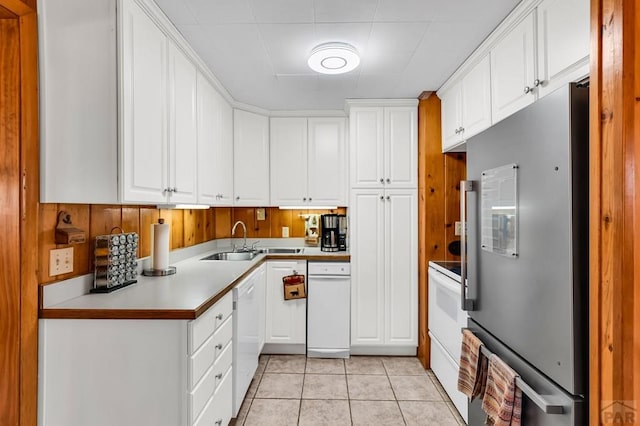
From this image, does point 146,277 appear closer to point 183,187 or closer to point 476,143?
point 183,187

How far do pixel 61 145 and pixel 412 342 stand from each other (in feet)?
9.58

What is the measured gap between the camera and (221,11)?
174cm

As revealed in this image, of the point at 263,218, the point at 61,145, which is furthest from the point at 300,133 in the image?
the point at 61,145

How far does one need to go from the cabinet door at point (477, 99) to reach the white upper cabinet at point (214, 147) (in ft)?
6.00

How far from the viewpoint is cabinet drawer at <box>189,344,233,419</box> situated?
1.41m

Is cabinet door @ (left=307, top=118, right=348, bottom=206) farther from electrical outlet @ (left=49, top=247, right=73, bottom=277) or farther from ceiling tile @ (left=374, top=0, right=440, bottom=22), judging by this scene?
electrical outlet @ (left=49, top=247, right=73, bottom=277)

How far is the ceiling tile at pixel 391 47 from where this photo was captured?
189cm

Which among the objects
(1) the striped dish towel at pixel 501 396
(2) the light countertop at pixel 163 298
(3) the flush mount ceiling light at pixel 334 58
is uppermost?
(3) the flush mount ceiling light at pixel 334 58

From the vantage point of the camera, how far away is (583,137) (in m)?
1.03

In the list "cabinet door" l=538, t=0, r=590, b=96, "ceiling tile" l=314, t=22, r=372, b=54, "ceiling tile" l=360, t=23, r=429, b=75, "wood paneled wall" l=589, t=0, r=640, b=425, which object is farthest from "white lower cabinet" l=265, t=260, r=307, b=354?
"wood paneled wall" l=589, t=0, r=640, b=425

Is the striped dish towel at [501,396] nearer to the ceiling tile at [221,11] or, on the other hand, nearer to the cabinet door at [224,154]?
the ceiling tile at [221,11]

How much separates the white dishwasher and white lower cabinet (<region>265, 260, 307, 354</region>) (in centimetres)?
8

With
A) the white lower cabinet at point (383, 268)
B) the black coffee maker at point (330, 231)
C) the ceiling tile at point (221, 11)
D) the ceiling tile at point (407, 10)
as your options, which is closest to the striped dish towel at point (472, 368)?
the white lower cabinet at point (383, 268)

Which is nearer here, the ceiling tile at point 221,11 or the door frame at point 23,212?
the door frame at point 23,212
